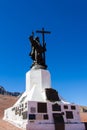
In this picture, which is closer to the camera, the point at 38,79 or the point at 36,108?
the point at 36,108

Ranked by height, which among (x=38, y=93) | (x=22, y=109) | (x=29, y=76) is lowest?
(x=22, y=109)

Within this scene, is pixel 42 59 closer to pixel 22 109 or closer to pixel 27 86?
pixel 27 86

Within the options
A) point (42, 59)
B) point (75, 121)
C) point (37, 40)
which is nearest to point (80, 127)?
point (75, 121)

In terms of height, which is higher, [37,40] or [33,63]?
[37,40]

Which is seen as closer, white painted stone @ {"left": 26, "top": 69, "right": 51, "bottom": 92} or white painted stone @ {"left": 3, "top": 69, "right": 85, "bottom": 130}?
white painted stone @ {"left": 3, "top": 69, "right": 85, "bottom": 130}

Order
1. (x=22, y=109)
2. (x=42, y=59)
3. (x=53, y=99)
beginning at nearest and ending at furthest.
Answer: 1. (x=22, y=109)
2. (x=53, y=99)
3. (x=42, y=59)

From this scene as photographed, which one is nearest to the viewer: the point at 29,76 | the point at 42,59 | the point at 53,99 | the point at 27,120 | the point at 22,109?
the point at 27,120

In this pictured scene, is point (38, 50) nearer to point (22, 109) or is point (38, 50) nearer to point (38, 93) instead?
point (38, 93)

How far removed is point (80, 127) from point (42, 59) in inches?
278

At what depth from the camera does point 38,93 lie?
1678 cm

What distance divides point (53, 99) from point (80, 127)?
2903 millimetres

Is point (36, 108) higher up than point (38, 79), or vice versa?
point (38, 79)

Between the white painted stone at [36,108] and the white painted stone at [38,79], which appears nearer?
the white painted stone at [36,108]

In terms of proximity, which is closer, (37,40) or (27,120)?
(27,120)
